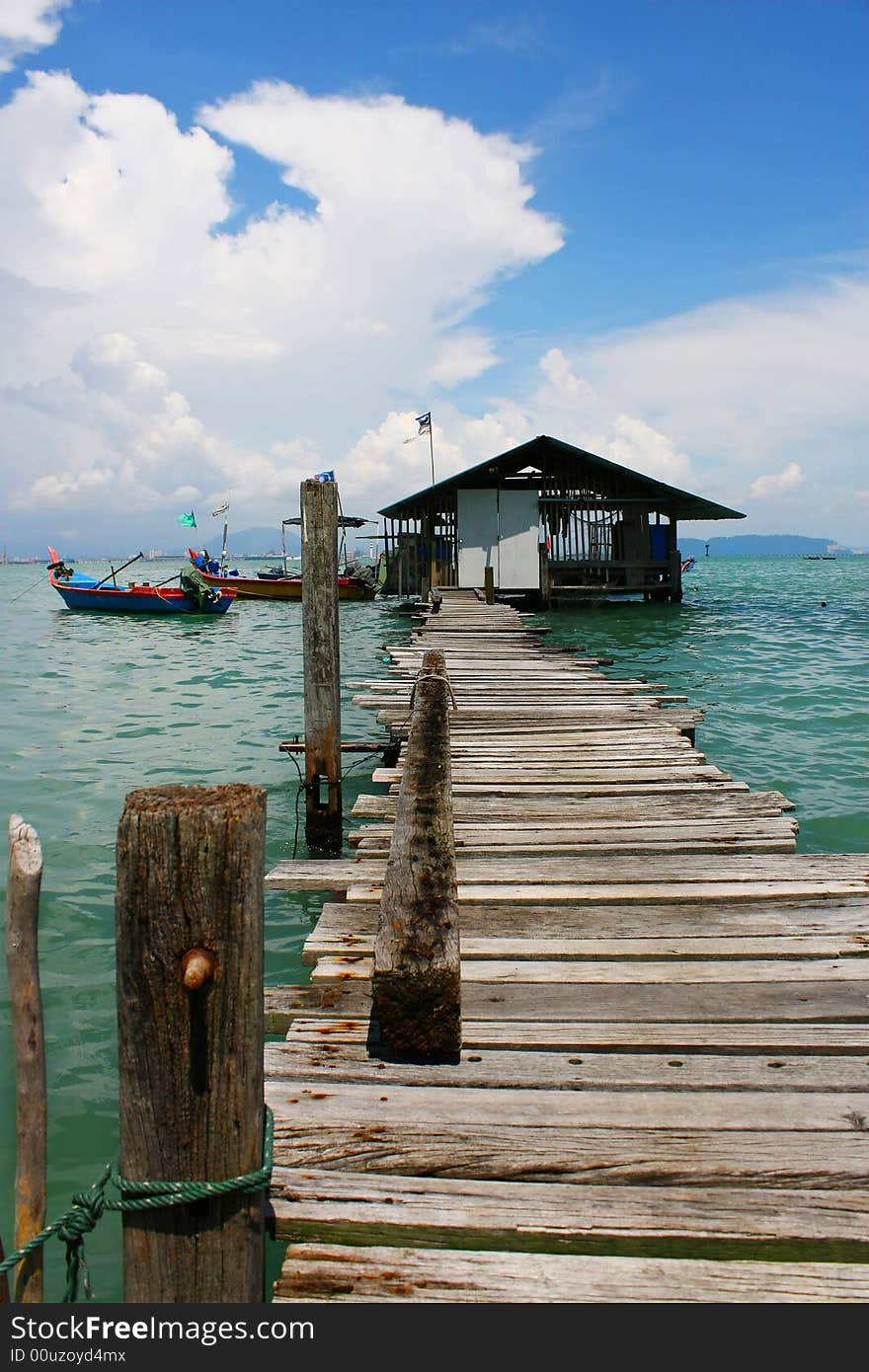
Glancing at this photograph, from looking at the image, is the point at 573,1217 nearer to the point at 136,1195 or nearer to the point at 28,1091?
the point at 136,1195

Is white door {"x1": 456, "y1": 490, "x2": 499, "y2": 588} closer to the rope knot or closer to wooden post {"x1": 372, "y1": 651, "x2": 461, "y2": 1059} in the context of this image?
wooden post {"x1": 372, "y1": 651, "x2": 461, "y2": 1059}

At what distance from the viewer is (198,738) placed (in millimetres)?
12352

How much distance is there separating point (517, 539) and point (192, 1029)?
2856 cm

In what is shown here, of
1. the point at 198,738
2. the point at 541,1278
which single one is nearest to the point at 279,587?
the point at 198,738

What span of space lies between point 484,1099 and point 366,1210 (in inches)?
19.9

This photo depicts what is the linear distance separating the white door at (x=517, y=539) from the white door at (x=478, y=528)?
8.0 inches

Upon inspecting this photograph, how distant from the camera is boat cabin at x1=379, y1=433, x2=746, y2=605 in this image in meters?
29.3

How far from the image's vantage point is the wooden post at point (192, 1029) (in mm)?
1609

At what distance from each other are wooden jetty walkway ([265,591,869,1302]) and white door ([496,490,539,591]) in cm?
2502

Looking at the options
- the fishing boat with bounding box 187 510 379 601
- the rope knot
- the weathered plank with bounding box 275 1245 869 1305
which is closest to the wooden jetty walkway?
the weathered plank with bounding box 275 1245 869 1305

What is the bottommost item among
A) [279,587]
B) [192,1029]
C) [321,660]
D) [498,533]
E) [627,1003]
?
[627,1003]

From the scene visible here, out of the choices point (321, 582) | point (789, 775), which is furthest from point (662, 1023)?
point (789, 775)

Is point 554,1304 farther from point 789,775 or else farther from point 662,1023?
point 789,775

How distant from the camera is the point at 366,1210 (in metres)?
2.13
